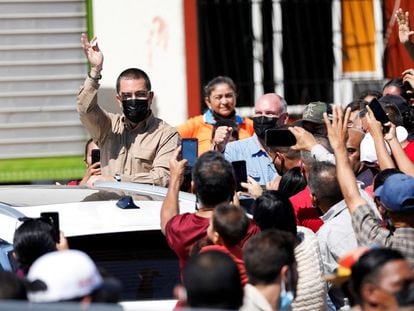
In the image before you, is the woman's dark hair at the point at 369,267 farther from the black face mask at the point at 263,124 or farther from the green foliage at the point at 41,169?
the green foliage at the point at 41,169

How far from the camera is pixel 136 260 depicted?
5953 mm

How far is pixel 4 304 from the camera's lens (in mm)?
3941

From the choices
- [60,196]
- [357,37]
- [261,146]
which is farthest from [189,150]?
[357,37]

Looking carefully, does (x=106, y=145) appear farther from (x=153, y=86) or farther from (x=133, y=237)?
(x=153, y=86)

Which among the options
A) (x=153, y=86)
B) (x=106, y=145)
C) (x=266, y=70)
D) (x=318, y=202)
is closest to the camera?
(x=318, y=202)

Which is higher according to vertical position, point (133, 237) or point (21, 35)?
point (21, 35)

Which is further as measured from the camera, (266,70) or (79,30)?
(266,70)

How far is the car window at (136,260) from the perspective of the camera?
5.84 meters

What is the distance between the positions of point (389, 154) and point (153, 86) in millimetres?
4905

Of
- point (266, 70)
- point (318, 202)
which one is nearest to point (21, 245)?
point (318, 202)

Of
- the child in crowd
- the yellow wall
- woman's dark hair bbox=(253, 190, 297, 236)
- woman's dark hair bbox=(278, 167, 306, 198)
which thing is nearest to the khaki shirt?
woman's dark hair bbox=(278, 167, 306, 198)

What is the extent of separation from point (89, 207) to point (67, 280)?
199cm

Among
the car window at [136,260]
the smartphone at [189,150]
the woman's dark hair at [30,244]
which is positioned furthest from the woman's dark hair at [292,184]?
the woman's dark hair at [30,244]

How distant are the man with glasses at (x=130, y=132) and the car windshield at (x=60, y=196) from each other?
950mm
